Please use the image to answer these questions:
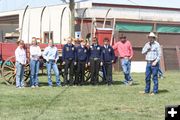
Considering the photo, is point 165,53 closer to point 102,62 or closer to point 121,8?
point 121,8

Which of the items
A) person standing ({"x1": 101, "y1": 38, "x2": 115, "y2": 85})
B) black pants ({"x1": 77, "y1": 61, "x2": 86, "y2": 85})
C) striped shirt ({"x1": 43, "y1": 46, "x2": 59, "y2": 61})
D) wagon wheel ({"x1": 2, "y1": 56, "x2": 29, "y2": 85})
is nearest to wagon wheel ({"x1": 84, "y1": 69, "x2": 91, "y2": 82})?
black pants ({"x1": 77, "y1": 61, "x2": 86, "y2": 85})

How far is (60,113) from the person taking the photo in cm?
870

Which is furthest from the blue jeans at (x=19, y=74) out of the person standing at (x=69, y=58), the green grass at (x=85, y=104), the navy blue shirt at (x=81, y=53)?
the navy blue shirt at (x=81, y=53)

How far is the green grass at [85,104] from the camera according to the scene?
8.40 meters

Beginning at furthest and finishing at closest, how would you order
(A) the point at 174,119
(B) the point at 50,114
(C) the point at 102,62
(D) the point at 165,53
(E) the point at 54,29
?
(E) the point at 54,29 < (D) the point at 165,53 < (C) the point at 102,62 < (B) the point at 50,114 < (A) the point at 174,119

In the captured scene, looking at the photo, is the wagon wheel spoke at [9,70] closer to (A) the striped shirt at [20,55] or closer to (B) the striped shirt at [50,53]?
(A) the striped shirt at [20,55]

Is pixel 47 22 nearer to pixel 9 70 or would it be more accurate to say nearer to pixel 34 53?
pixel 9 70

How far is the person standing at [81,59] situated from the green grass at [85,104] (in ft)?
6.78

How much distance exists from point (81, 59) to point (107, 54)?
96cm

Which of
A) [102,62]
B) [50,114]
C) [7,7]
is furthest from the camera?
[7,7]

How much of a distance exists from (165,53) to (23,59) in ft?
44.6

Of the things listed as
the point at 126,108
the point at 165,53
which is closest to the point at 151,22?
the point at 165,53

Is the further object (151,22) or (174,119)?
(151,22)

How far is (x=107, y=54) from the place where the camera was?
1562 centimetres
